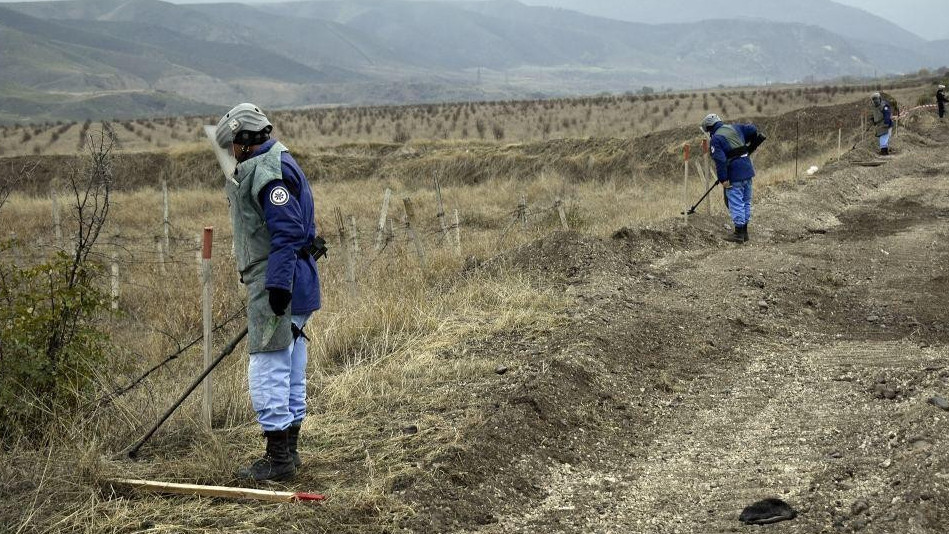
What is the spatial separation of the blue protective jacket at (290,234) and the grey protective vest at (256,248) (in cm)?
7

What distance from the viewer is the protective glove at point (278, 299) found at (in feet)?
16.9

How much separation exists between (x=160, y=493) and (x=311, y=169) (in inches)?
1137

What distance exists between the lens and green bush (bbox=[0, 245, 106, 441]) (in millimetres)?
5922

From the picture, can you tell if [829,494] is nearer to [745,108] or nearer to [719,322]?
[719,322]

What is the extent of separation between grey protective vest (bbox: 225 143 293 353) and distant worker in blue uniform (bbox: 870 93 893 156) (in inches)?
816

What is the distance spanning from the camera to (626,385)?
7328mm

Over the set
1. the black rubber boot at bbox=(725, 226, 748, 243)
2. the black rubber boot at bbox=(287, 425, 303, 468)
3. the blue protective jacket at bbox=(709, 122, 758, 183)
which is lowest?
the black rubber boot at bbox=(287, 425, 303, 468)

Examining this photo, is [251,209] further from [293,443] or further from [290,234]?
[293,443]

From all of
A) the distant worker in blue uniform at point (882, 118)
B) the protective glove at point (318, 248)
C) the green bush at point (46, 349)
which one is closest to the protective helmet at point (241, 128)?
the protective glove at point (318, 248)

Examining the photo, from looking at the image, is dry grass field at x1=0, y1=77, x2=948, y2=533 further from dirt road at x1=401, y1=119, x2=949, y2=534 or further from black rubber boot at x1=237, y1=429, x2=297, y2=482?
dirt road at x1=401, y1=119, x2=949, y2=534

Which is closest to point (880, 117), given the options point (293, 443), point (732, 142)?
point (732, 142)

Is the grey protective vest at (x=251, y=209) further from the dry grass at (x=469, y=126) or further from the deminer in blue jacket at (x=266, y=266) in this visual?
the dry grass at (x=469, y=126)

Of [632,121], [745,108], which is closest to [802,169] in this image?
[632,121]

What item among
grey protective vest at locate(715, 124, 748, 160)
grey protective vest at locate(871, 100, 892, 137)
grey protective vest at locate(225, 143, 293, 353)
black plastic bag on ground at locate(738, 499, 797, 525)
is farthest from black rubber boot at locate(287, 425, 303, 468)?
grey protective vest at locate(871, 100, 892, 137)
